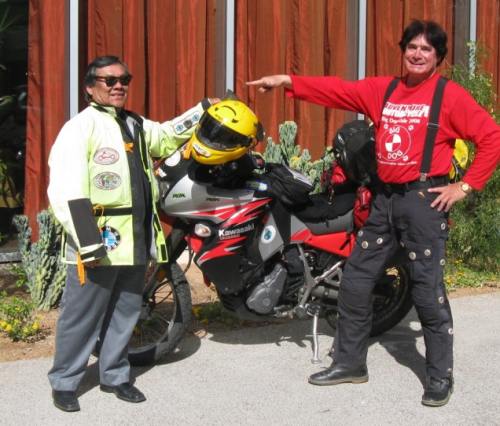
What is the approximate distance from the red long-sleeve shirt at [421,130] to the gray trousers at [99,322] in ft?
4.56

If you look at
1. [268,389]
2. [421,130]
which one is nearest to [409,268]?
[421,130]

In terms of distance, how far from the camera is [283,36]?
287 inches

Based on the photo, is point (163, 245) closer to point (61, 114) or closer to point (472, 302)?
point (61, 114)

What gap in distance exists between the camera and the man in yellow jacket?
3963mm

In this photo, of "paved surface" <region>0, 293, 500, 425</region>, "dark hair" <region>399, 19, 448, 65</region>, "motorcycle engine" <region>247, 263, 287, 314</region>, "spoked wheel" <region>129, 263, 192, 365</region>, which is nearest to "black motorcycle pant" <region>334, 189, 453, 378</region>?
"paved surface" <region>0, 293, 500, 425</region>

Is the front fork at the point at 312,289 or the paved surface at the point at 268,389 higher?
the front fork at the point at 312,289

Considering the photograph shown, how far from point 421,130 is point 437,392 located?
133cm

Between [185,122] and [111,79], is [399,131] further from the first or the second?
[111,79]

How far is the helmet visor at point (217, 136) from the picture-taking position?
14.5 ft

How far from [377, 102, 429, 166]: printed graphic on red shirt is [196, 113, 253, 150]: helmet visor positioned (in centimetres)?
70

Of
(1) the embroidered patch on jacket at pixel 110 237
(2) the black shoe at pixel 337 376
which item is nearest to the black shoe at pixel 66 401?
(1) the embroidered patch on jacket at pixel 110 237

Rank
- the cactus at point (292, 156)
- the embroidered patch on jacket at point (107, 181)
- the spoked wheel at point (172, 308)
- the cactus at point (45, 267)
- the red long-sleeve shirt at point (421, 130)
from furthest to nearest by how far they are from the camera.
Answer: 1. the cactus at point (292, 156)
2. the cactus at point (45, 267)
3. the spoked wheel at point (172, 308)
4. the red long-sleeve shirt at point (421, 130)
5. the embroidered patch on jacket at point (107, 181)

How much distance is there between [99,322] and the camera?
429cm

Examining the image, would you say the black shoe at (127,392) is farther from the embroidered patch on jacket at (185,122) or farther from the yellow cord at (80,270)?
the embroidered patch on jacket at (185,122)
